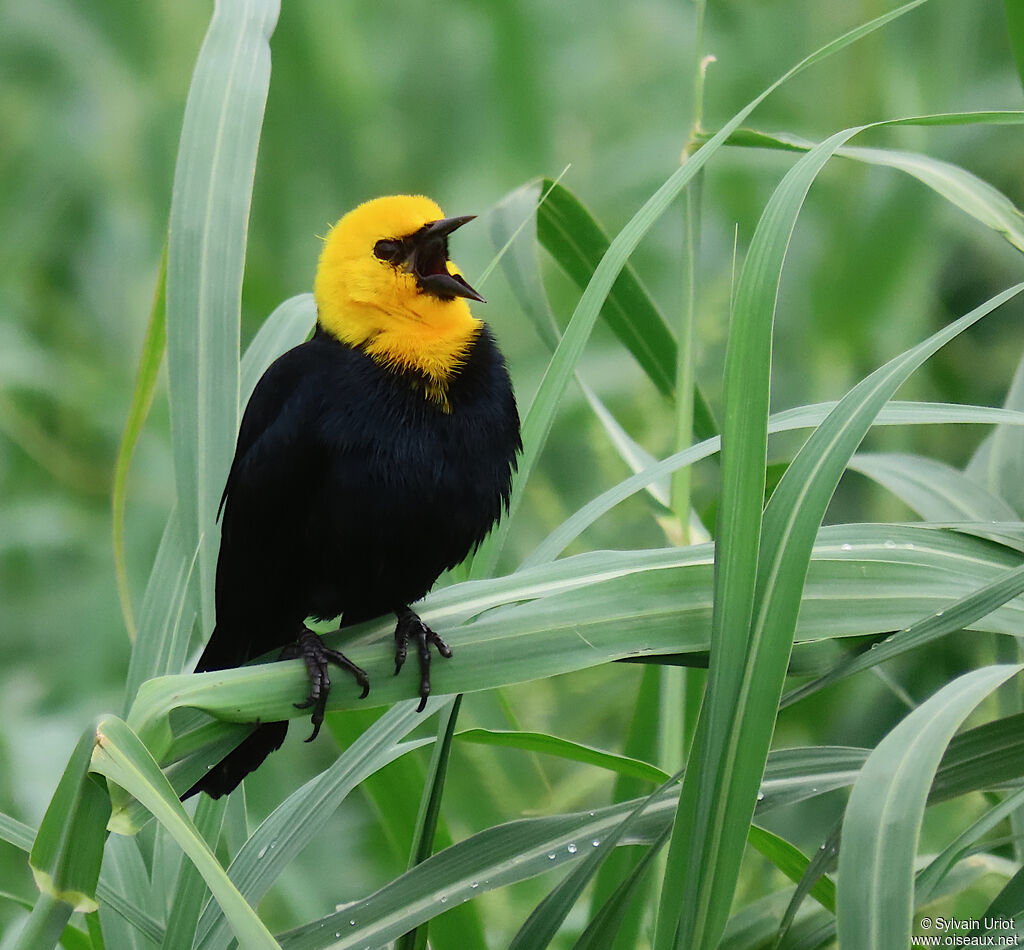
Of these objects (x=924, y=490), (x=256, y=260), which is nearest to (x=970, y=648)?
(x=924, y=490)

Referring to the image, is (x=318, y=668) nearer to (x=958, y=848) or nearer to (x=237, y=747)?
(x=237, y=747)

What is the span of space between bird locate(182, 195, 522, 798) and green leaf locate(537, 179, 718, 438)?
0.12m

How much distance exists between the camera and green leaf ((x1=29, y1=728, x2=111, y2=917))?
71 cm

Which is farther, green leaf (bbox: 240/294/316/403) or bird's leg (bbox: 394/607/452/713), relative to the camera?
green leaf (bbox: 240/294/316/403)

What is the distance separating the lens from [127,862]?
114cm

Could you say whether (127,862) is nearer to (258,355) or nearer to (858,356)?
(258,355)

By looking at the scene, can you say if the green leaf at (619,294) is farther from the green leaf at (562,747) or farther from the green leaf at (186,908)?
the green leaf at (186,908)

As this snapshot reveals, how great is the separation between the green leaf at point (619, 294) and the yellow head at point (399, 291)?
0.36ft

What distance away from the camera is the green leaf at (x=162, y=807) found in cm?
67

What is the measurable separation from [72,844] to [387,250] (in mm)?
835

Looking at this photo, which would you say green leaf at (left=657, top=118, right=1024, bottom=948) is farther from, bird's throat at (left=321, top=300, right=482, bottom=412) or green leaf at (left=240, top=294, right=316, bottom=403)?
green leaf at (left=240, top=294, right=316, bottom=403)

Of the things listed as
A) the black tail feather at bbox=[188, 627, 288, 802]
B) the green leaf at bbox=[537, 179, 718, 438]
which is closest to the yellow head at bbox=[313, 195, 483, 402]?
the green leaf at bbox=[537, 179, 718, 438]

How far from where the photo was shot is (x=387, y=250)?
1.38 meters

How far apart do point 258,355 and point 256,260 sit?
5.00 ft
